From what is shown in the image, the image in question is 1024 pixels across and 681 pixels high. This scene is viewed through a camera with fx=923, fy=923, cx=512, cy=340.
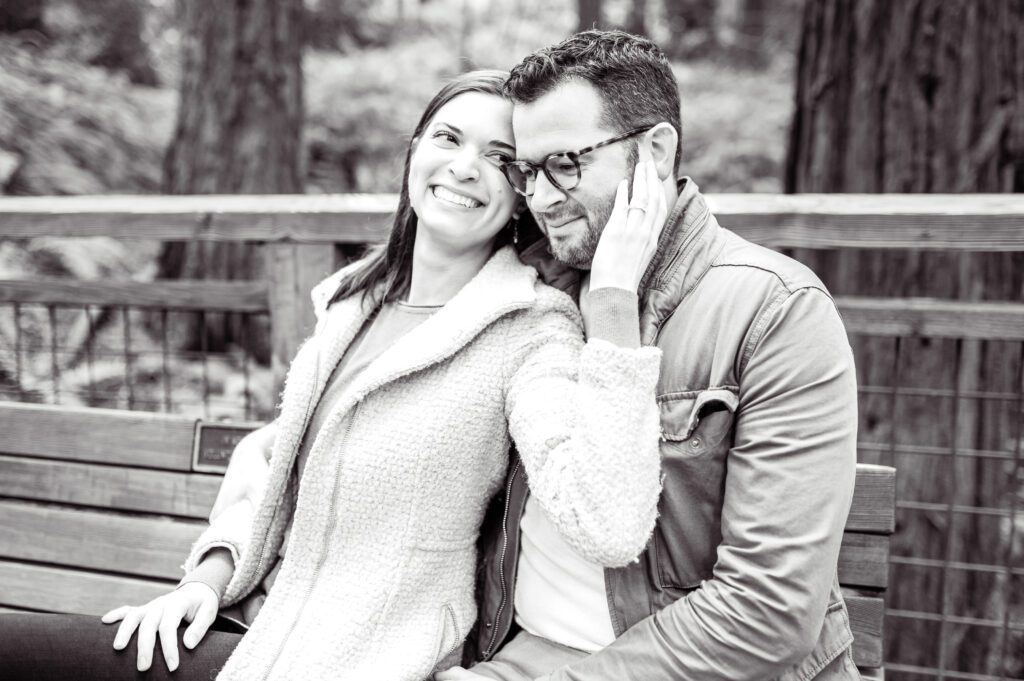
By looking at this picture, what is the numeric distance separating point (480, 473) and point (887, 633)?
86.4 inches

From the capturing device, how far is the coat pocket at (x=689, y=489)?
5.85ft

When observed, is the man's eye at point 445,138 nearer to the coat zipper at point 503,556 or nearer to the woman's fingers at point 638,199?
the woman's fingers at point 638,199

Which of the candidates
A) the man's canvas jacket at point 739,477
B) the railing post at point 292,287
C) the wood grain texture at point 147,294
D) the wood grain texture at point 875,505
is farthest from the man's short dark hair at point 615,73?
the wood grain texture at point 147,294

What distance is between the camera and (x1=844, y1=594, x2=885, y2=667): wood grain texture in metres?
2.20

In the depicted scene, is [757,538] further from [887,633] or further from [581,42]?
[887,633]

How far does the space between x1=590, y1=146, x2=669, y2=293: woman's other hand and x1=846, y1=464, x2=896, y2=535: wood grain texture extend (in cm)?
82

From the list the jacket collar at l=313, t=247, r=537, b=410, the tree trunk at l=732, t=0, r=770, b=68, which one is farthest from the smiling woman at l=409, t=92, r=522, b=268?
the tree trunk at l=732, t=0, r=770, b=68

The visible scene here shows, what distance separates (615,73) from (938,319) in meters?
1.41

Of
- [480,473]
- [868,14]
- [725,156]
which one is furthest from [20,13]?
[480,473]

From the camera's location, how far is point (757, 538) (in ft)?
5.50

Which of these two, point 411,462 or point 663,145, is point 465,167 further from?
point 411,462

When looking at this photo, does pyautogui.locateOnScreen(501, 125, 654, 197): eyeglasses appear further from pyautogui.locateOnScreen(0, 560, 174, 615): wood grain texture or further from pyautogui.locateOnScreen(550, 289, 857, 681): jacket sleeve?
pyautogui.locateOnScreen(0, 560, 174, 615): wood grain texture

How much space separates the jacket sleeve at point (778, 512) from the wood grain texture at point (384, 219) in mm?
777

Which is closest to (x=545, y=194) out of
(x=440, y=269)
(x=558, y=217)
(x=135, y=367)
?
(x=558, y=217)
